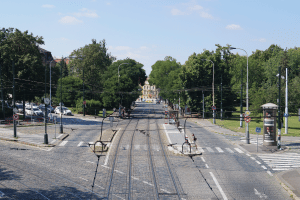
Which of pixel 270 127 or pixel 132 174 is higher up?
pixel 270 127

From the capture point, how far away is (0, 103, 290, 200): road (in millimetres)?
17609

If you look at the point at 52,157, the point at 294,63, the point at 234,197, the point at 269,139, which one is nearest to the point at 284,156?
the point at 269,139

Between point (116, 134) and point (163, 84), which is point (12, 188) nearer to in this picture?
point (116, 134)

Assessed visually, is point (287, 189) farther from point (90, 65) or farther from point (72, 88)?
point (90, 65)

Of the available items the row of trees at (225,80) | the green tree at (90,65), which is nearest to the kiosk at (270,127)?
the row of trees at (225,80)

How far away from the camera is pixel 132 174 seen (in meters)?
21.6

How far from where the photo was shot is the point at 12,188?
18.4 meters

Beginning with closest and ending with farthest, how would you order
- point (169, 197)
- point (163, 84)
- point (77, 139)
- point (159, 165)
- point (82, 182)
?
point (169, 197) < point (82, 182) < point (159, 165) < point (77, 139) < point (163, 84)

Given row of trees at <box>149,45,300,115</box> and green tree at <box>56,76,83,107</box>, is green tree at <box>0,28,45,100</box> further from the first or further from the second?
row of trees at <box>149,45,300,115</box>

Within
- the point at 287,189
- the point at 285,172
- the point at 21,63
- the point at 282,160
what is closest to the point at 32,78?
the point at 21,63

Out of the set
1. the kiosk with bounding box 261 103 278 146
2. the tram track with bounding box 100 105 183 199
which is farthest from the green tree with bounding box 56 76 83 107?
the kiosk with bounding box 261 103 278 146

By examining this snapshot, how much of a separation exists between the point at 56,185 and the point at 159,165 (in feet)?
27.4

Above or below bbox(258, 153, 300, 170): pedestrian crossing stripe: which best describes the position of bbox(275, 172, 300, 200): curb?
below

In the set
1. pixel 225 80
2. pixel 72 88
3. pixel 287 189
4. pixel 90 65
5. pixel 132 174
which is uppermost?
pixel 90 65
